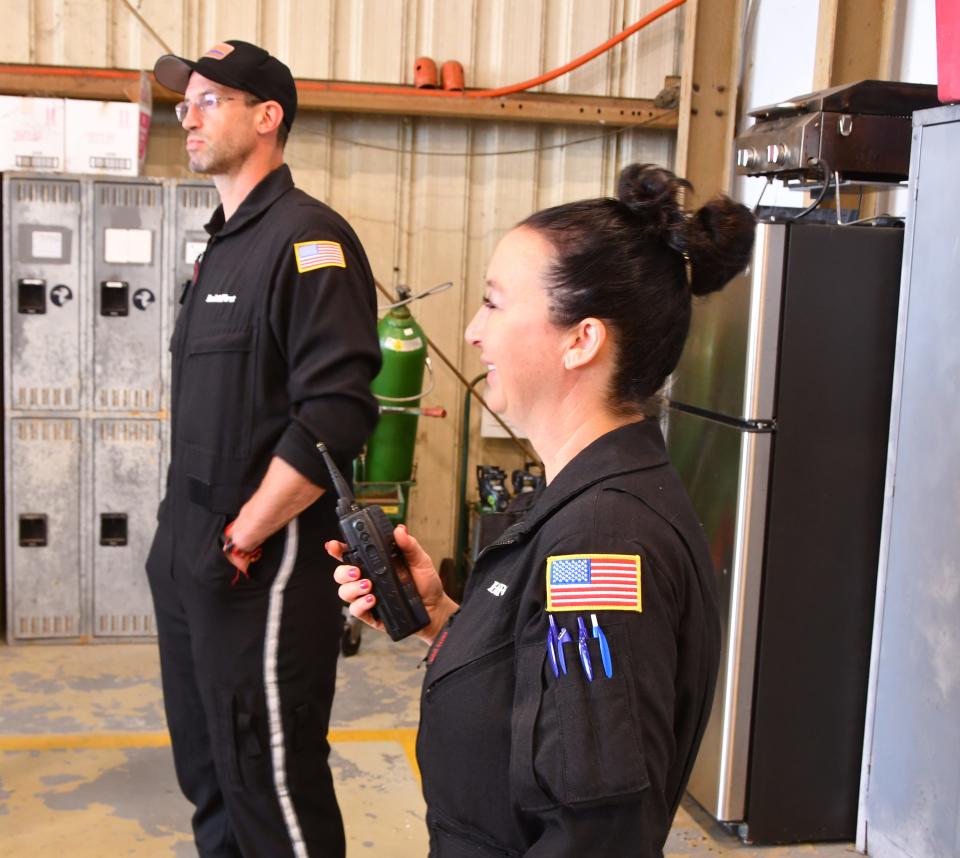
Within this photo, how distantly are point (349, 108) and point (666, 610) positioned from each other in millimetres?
4116

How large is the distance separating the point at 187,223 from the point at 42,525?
138 centimetres

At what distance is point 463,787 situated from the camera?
4.09ft

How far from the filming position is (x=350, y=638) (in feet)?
→ 14.9

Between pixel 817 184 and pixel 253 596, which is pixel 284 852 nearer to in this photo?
pixel 253 596

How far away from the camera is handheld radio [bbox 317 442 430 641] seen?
158 cm

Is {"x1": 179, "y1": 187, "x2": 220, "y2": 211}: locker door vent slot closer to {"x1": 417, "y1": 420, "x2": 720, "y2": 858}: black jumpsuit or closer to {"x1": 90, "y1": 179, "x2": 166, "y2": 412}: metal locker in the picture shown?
{"x1": 90, "y1": 179, "x2": 166, "y2": 412}: metal locker

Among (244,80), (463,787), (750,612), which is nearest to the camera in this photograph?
(463,787)

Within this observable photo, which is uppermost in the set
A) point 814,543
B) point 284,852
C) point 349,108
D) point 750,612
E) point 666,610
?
point 349,108

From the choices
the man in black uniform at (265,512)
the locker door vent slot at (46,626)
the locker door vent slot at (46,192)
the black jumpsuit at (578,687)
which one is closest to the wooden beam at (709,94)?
the locker door vent slot at (46,192)

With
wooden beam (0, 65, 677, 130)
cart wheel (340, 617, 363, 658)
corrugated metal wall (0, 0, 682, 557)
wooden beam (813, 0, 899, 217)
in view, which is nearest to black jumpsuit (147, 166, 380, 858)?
wooden beam (813, 0, 899, 217)

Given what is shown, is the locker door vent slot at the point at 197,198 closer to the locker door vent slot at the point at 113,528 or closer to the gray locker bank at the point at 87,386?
the gray locker bank at the point at 87,386

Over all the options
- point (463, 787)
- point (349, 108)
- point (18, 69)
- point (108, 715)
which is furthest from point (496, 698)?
point (18, 69)

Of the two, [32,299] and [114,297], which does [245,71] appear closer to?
[114,297]

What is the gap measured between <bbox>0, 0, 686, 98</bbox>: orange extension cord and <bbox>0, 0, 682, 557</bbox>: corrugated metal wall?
8 centimetres
